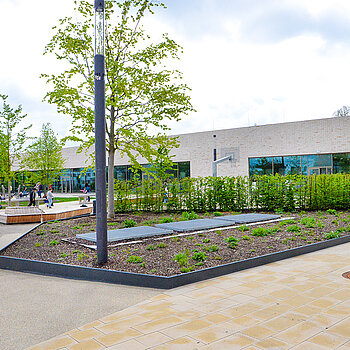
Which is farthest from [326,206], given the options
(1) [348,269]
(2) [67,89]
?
(2) [67,89]

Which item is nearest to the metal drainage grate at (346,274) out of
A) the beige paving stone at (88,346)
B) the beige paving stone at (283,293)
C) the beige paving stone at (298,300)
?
the beige paving stone at (283,293)

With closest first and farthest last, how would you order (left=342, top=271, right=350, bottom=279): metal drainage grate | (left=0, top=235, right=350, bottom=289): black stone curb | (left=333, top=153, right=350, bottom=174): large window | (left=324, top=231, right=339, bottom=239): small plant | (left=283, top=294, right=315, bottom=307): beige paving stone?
1. (left=283, top=294, right=315, bottom=307): beige paving stone
2. (left=0, top=235, right=350, bottom=289): black stone curb
3. (left=342, top=271, right=350, bottom=279): metal drainage grate
4. (left=324, top=231, right=339, bottom=239): small plant
5. (left=333, top=153, right=350, bottom=174): large window

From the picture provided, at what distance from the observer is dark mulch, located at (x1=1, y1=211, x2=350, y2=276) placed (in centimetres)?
605

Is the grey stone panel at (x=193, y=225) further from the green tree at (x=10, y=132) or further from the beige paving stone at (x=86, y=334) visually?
the green tree at (x=10, y=132)

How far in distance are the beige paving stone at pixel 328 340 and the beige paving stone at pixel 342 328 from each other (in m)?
0.09

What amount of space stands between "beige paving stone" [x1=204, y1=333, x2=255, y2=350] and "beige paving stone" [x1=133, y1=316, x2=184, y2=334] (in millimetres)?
628

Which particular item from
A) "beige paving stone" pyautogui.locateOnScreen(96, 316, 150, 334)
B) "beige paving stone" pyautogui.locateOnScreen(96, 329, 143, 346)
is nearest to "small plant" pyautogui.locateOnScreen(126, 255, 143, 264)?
"beige paving stone" pyautogui.locateOnScreen(96, 316, 150, 334)

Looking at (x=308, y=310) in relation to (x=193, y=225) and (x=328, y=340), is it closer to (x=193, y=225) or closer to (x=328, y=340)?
(x=328, y=340)

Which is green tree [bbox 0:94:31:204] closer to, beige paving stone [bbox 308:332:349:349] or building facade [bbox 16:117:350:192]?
building facade [bbox 16:117:350:192]

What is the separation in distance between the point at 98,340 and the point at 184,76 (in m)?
10.5

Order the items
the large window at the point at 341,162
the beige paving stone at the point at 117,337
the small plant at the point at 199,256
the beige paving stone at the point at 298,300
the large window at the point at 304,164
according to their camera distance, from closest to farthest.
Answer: the beige paving stone at the point at 117,337
the beige paving stone at the point at 298,300
the small plant at the point at 199,256
the large window at the point at 341,162
the large window at the point at 304,164

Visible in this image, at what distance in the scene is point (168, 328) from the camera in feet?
12.0

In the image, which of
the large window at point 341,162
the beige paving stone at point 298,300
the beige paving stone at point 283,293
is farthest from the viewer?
the large window at point 341,162

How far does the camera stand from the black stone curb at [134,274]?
17.0 feet
